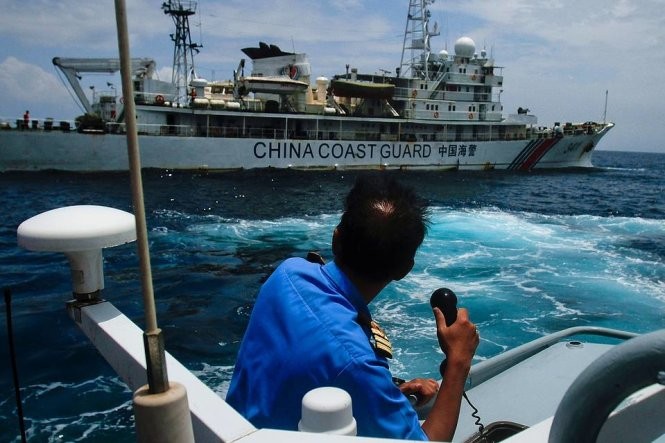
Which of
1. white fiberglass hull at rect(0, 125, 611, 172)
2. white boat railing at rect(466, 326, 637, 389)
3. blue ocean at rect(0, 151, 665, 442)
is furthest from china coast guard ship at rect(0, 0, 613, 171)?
white boat railing at rect(466, 326, 637, 389)

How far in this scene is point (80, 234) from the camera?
1.67 meters

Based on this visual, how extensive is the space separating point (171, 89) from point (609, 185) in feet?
81.3

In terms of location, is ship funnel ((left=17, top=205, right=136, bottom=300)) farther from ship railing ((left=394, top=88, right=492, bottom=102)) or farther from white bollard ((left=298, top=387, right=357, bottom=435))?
ship railing ((left=394, top=88, right=492, bottom=102))

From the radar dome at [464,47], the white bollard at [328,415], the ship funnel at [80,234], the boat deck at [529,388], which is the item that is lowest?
the boat deck at [529,388]

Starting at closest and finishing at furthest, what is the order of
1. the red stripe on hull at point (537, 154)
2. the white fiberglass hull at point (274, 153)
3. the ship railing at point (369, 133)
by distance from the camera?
the white fiberglass hull at point (274, 153) → the ship railing at point (369, 133) → the red stripe on hull at point (537, 154)

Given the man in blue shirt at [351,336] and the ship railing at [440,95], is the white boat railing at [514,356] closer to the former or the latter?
the man in blue shirt at [351,336]

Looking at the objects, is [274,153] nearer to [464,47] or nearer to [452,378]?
[464,47]

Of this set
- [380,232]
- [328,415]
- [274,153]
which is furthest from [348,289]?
[274,153]

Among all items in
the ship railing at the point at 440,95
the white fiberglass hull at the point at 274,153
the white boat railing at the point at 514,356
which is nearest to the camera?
the white boat railing at the point at 514,356

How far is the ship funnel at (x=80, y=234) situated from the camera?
1.64 metres

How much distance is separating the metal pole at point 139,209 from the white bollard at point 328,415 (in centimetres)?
27

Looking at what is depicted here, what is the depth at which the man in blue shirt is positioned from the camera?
1.26 meters

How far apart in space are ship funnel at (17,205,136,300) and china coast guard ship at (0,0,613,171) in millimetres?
24622

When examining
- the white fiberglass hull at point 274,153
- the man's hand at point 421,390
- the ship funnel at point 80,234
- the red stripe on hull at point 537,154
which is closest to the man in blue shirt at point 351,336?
the ship funnel at point 80,234
